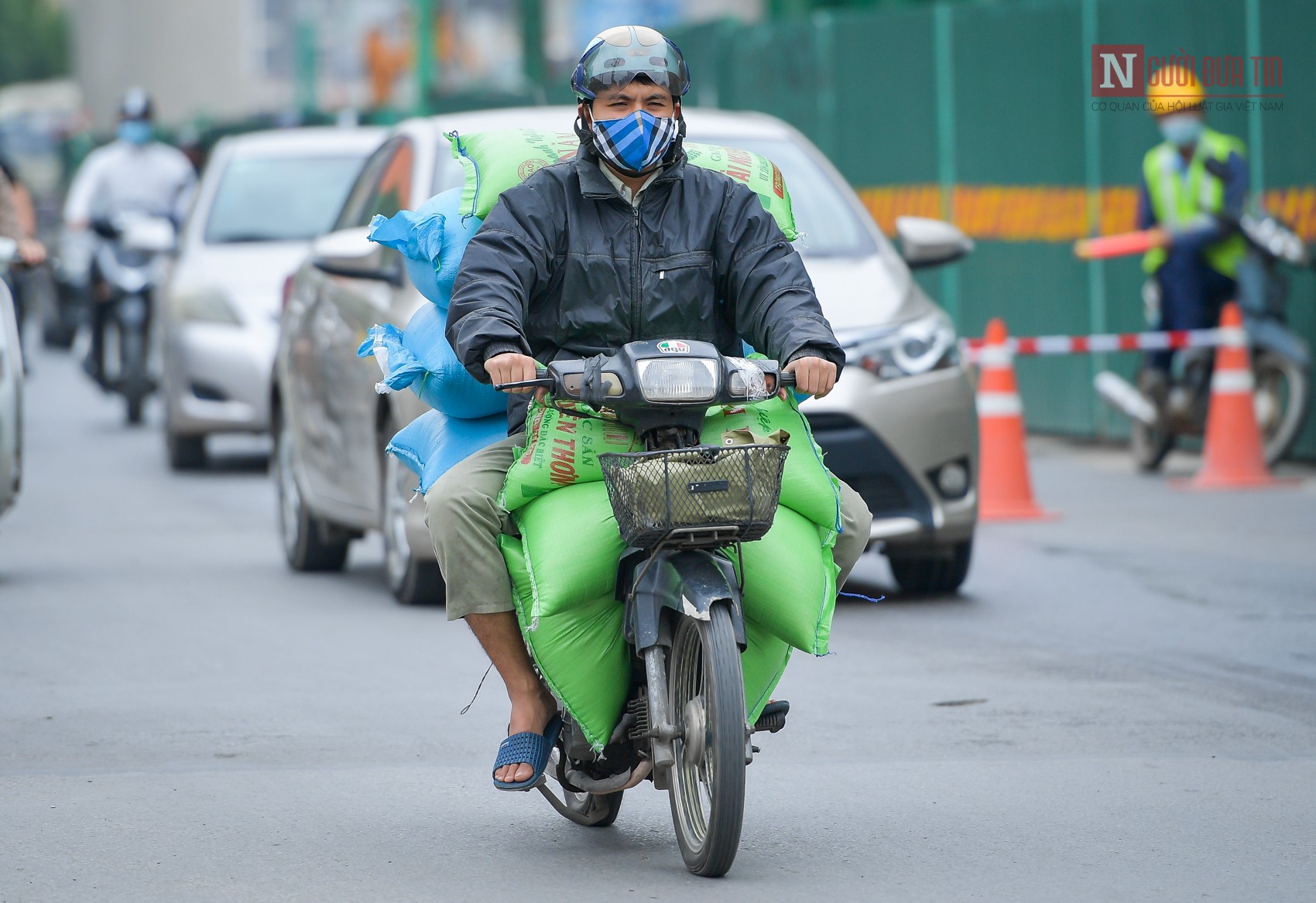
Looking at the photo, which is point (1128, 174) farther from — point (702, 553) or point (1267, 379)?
point (702, 553)

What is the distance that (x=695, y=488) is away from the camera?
15.5 ft

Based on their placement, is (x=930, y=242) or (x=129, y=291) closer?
(x=930, y=242)

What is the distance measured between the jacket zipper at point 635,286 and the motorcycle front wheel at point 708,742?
27.7 inches

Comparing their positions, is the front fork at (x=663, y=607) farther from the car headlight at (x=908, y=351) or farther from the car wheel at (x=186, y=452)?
the car wheel at (x=186, y=452)

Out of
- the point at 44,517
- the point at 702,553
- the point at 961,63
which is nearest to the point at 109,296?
the point at 44,517

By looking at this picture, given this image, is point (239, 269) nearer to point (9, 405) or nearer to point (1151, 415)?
point (9, 405)

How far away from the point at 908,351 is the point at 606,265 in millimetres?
3898

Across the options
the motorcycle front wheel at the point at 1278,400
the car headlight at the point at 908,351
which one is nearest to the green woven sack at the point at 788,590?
the car headlight at the point at 908,351

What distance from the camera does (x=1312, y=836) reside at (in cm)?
534

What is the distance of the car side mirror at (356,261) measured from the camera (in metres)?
8.84

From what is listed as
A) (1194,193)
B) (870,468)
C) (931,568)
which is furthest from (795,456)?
(1194,193)

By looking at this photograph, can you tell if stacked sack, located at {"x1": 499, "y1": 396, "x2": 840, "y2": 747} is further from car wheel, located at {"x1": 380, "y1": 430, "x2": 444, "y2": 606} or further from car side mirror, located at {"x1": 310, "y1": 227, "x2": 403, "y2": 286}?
car side mirror, located at {"x1": 310, "y1": 227, "x2": 403, "y2": 286}

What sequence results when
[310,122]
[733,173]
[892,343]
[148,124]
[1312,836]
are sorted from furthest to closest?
[310,122], [148,124], [892,343], [733,173], [1312,836]

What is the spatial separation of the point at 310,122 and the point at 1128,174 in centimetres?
1841
